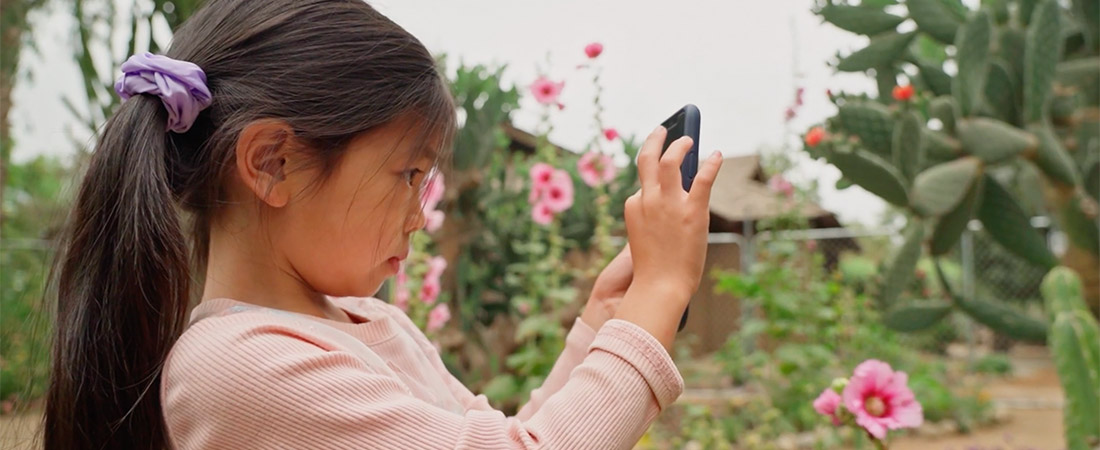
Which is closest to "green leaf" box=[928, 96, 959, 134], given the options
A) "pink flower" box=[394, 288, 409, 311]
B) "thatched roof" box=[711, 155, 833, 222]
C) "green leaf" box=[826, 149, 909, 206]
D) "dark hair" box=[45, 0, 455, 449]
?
"green leaf" box=[826, 149, 909, 206]

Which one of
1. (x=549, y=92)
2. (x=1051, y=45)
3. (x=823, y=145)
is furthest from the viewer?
(x=549, y=92)

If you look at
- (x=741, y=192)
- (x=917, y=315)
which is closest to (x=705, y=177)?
(x=917, y=315)

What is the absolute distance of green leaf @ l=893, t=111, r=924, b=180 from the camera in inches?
85.4

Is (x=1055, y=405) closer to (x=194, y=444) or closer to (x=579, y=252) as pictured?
(x=579, y=252)

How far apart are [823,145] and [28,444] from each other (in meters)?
1.68

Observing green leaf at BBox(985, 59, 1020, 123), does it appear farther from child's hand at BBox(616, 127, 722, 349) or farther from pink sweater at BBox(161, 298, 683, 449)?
pink sweater at BBox(161, 298, 683, 449)

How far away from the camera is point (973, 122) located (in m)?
2.35

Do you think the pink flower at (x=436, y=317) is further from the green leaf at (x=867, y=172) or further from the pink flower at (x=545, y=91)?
the green leaf at (x=867, y=172)

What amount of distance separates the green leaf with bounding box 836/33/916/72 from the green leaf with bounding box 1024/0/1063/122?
29 centimetres

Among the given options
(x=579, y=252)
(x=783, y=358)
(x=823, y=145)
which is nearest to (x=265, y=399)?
(x=823, y=145)

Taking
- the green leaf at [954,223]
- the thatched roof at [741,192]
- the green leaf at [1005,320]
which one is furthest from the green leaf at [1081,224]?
the thatched roof at [741,192]

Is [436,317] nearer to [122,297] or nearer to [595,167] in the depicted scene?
[595,167]

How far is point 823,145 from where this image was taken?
6.91ft

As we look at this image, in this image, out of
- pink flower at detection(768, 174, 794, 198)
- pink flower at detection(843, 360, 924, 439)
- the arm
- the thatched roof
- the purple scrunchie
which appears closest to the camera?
the arm
